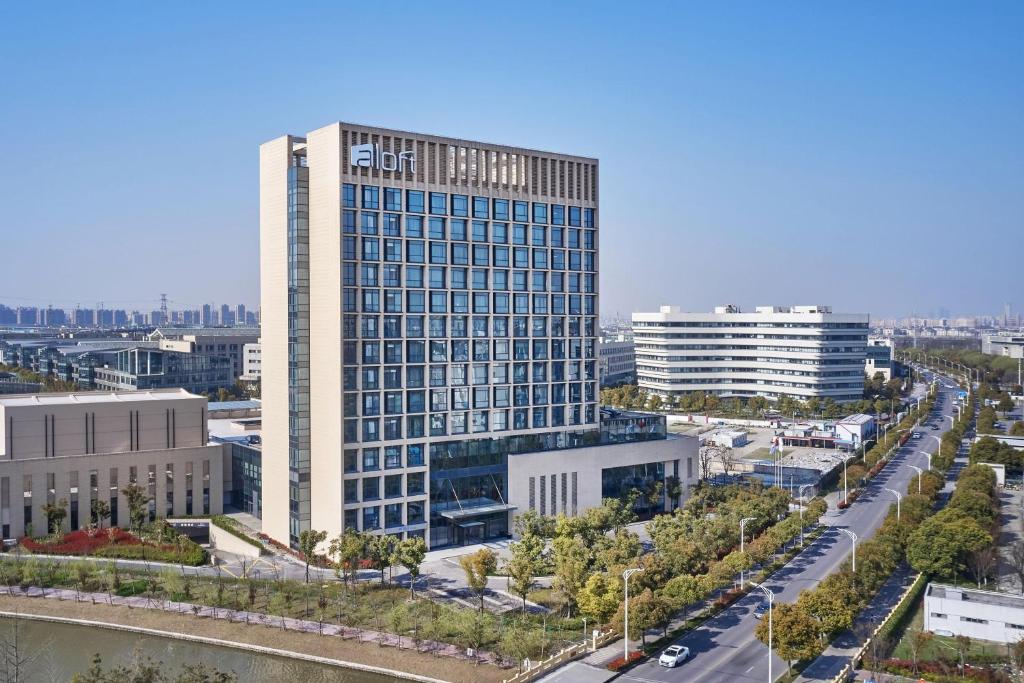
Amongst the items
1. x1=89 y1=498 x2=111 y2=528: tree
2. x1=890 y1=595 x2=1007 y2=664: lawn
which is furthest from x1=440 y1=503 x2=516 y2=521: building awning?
x1=890 y1=595 x2=1007 y2=664: lawn

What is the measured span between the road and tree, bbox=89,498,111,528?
83.9 feet

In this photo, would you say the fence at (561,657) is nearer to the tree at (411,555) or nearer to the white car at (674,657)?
the white car at (674,657)

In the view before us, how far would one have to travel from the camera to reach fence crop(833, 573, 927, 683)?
25.3 meters

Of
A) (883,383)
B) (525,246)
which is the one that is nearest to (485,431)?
(525,246)

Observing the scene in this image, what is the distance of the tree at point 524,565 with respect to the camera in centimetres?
2961

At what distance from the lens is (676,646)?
88.5 feet

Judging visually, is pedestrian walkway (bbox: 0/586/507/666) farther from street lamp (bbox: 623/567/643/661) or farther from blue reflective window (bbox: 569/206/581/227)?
blue reflective window (bbox: 569/206/581/227)

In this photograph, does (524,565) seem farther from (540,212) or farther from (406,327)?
(540,212)

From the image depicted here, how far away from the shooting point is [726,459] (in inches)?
2340

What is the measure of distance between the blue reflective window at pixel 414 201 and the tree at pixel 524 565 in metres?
15.1

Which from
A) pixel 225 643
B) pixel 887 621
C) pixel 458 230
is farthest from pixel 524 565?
pixel 458 230

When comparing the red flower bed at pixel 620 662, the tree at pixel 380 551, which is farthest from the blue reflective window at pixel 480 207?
the red flower bed at pixel 620 662

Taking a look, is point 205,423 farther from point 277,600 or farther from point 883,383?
point 883,383

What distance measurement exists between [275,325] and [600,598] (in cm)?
1972
